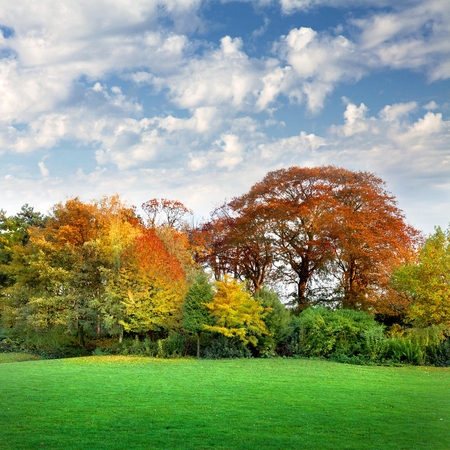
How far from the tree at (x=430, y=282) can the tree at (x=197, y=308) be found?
9064mm

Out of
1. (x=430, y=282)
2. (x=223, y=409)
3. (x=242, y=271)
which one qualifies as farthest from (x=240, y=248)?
(x=223, y=409)

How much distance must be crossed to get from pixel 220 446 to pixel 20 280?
27933 millimetres

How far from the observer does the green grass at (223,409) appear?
809 centimetres

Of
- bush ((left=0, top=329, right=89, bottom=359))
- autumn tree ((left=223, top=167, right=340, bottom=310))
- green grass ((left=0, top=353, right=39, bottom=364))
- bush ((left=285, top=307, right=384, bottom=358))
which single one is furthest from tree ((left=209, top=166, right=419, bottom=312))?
green grass ((left=0, top=353, right=39, bottom=364))

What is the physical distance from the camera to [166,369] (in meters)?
18.4

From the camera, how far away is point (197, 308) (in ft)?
78.0

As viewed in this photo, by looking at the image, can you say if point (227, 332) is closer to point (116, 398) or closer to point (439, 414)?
point (116, 398)

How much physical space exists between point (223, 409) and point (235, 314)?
1295 cm

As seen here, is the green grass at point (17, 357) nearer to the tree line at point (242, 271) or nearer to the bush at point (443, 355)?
the tree line at point (242, 271)

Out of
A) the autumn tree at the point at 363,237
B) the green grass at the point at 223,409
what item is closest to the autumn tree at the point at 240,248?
the autumn tree at the point at 363,237

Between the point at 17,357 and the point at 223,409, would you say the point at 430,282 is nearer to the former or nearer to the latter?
the point at 223,409

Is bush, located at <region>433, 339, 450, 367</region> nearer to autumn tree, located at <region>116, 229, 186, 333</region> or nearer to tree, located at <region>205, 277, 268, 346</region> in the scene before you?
tree, located at <region>205, 277, 268, 346</region>

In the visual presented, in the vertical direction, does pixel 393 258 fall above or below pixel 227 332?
above

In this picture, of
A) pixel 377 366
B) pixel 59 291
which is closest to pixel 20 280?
pixel 59 291
